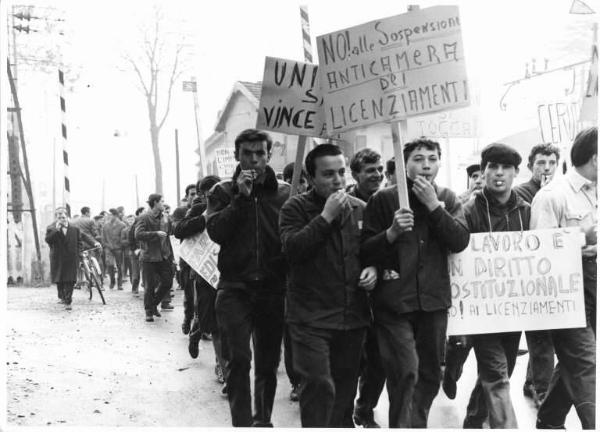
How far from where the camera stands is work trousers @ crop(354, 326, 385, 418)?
19.0 feet

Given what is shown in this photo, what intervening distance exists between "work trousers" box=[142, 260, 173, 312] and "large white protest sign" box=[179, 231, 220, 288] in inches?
200

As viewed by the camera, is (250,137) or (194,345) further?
(194,345)

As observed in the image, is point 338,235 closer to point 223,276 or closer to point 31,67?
point 223,276

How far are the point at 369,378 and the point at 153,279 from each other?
7020 mm

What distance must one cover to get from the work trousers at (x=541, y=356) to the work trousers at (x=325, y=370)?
5.05 ft

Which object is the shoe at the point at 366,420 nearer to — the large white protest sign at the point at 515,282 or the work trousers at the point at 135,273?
the large white protest sign at the point at 515,282

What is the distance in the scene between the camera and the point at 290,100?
5402mm

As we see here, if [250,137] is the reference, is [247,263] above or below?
below

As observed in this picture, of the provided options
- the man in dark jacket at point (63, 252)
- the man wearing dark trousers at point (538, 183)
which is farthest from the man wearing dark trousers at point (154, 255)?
the man wearing dark trousers at point (538, 183)

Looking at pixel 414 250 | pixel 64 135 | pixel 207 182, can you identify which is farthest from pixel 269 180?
pixel 64 135

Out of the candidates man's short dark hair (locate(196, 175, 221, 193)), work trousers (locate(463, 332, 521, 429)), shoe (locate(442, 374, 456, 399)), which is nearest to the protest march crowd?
work trousers (locate(463, 332, 521, 429))

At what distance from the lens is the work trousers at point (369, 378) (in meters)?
5.78

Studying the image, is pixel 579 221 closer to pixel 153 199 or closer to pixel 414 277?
pixel 414 277

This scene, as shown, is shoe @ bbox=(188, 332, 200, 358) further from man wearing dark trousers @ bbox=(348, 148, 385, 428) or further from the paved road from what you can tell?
man wearing dark trousers @ bbox=(348, 148, 385, 428)
